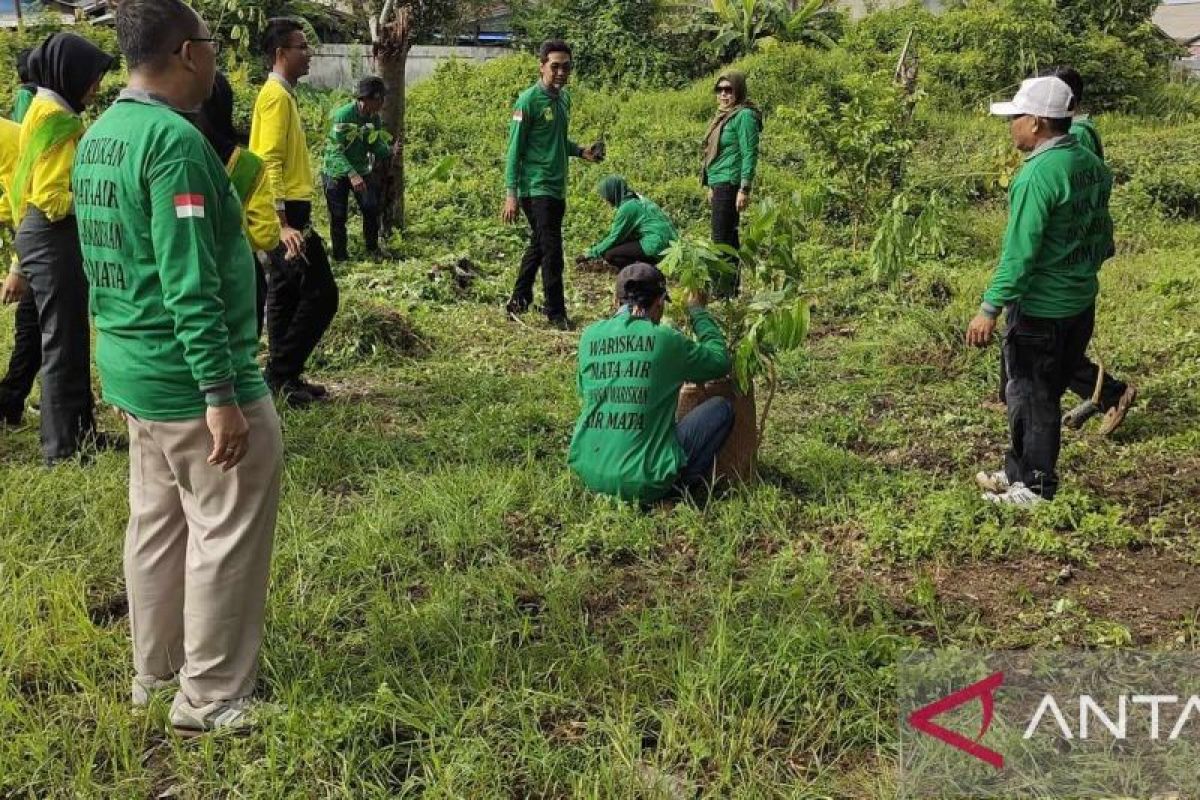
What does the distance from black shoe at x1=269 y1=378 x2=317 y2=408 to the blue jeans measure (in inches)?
93.6

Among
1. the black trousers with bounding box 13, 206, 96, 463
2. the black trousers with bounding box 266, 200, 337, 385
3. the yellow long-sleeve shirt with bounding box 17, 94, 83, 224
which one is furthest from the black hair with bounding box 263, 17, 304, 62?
the black trousers with bounding box 13, 206, 96, 463

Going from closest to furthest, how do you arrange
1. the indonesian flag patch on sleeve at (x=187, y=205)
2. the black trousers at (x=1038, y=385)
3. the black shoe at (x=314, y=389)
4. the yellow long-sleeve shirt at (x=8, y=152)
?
the indonesian flag patch on sleeve at (x=187, y=205)
the black trousers at (x=1038, y=385)
the yellow long-sleeve shirt at (x=8, y=152)
the black shoe at (x=314, y=389)

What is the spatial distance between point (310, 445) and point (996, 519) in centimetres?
306

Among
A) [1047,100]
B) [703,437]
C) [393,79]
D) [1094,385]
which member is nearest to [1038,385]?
[1094,385]

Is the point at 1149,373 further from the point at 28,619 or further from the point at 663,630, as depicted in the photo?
the point at 28,619

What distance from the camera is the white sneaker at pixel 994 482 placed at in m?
4.22

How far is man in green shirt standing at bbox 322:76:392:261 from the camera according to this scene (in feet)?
28.1

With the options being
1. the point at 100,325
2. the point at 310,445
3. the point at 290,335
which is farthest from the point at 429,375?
the point at 100,325

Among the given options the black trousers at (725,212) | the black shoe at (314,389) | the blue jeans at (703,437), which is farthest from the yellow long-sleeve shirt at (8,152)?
the black trousers at (725,212)

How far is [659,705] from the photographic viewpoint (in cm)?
280

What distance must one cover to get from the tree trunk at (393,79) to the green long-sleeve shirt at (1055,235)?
6386mm

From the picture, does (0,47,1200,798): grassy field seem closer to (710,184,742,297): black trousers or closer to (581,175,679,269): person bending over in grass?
(581,175,679,269): person bending over in grass

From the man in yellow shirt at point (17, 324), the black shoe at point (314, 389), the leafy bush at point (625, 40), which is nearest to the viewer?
the man in yellow shirt at point (17, 324)

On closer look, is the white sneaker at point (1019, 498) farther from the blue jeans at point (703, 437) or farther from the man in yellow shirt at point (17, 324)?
the man in yellow shirt at point (17, 324)
